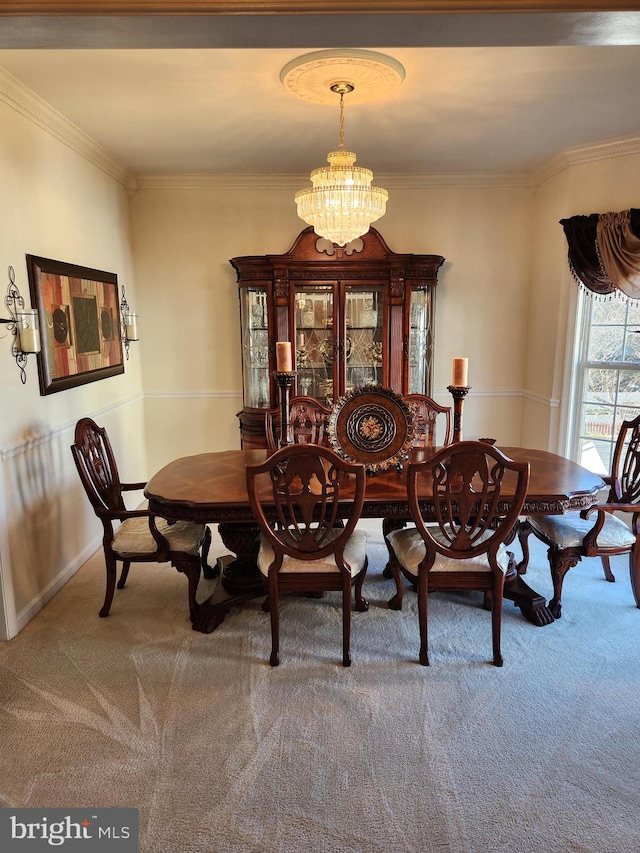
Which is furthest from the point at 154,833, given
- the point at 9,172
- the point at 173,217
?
the point at 173,217

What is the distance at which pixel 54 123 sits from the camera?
10.2ft

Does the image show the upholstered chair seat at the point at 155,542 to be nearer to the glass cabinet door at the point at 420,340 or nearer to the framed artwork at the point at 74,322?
the framed artwork at the point at 74,322

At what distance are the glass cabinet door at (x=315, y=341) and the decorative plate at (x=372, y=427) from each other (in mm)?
1819

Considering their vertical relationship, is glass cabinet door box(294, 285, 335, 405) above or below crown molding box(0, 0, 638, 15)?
below

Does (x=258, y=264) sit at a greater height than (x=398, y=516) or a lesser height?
greater

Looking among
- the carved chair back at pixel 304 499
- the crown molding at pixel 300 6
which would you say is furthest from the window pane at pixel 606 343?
the crown molding at pixel 300 6

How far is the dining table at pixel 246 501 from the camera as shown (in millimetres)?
2436

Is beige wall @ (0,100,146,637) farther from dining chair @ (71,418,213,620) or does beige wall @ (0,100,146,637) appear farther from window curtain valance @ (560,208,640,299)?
window curtain valance @ (560,208,640,299)

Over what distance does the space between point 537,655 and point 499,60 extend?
2.61 meters

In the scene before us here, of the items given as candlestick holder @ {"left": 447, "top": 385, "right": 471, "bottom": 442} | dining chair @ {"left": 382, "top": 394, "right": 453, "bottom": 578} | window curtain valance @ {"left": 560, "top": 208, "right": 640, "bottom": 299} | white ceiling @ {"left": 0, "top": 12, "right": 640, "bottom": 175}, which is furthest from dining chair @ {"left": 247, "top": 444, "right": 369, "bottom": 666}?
window curtain valance @ {"left": 560, "top": 208, "right": 640, "bottom": 299}

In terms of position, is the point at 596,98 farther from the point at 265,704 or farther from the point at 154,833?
the point at 154,833

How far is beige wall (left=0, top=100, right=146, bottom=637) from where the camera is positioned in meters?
2.67

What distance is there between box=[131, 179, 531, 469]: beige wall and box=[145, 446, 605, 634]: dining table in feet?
5.75

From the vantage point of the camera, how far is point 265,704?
217cm
